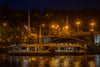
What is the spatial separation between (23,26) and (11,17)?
7677mm

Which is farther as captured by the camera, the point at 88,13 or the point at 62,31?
the point at 88,13

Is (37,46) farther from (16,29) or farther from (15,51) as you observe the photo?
(16,29)

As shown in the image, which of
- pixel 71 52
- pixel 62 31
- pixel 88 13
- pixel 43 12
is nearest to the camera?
pixel 71 52

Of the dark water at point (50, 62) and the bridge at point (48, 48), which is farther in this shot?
the bridge at point (48, 48)

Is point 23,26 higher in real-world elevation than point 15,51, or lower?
higher

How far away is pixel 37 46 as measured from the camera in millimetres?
41344

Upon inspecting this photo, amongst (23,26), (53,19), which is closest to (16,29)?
(23,26)

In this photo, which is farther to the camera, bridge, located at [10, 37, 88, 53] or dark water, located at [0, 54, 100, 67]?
bridge, located at [10, 37, 88, 53]

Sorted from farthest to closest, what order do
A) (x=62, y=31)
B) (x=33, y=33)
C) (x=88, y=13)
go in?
(x=88, y=13), (x=62, y=31), (x=33, y=33)

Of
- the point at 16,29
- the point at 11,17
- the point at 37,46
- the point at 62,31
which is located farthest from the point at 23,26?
the point at 37,46

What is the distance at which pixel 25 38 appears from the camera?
4788cm

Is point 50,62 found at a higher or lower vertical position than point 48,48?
lower

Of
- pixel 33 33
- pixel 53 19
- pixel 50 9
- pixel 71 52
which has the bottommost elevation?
pixel 71 52

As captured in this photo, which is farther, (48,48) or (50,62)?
(48,48)
